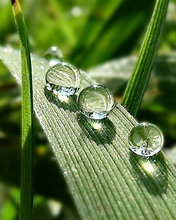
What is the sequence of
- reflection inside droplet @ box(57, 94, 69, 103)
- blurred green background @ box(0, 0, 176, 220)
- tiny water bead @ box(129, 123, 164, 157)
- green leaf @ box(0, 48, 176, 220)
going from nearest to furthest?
green leaf @ box(0, 48, 176, 220) < tiny water bead @ box(129, 123, 164, 157) < reflection inside droplet @ box(57, 94, 69, 103) < blurred green background @ box(0, 0, 176, 220)

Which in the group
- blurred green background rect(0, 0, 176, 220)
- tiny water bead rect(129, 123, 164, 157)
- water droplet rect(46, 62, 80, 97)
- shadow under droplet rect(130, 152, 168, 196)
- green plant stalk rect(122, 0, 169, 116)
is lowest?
shadow under droplet rect(130, 152, 168, 196)

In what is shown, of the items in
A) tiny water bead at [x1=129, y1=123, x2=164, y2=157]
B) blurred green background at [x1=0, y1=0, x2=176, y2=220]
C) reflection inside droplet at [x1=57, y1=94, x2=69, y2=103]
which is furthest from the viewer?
blurred green background at [x1=0, y1=0, x2=176, y2=220]

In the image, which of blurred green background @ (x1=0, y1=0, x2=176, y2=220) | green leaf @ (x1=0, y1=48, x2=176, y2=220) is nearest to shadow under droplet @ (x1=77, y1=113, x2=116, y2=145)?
green leaf @ (x1=0, y1=48, x2=176, y2=220)

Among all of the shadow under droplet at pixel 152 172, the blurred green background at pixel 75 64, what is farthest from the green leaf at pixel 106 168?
the blurred green background at pixel 75 64

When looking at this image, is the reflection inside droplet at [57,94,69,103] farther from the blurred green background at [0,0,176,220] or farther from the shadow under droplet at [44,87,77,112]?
the blurred green background at [0,0,176,220]

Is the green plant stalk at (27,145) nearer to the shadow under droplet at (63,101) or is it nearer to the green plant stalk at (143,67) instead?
the shadow under droplet at (63,101)

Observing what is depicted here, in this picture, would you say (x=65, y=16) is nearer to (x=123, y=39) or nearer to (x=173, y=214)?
(x=123, y=39)

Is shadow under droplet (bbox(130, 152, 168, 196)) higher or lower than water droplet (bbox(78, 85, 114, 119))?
lower
